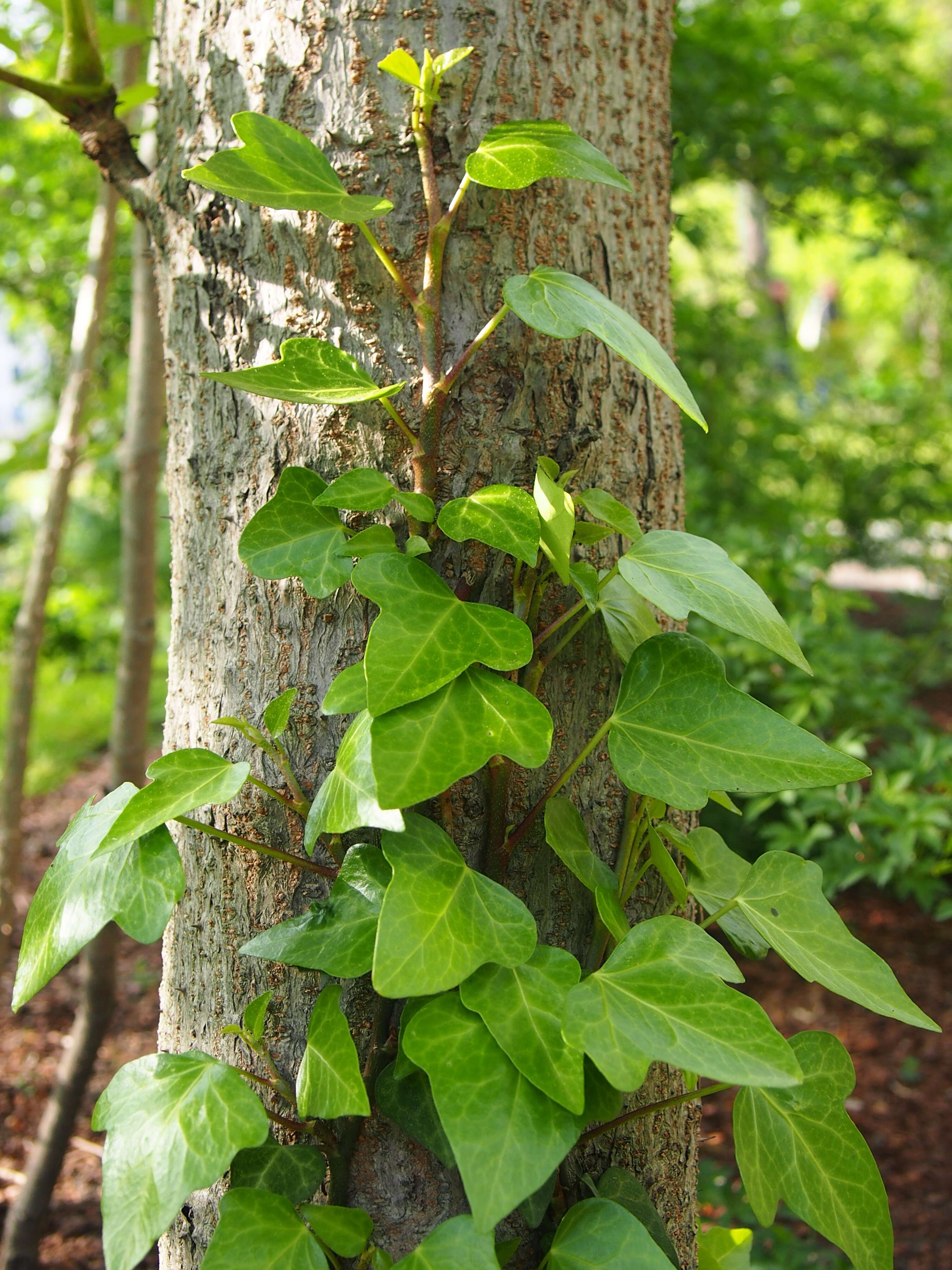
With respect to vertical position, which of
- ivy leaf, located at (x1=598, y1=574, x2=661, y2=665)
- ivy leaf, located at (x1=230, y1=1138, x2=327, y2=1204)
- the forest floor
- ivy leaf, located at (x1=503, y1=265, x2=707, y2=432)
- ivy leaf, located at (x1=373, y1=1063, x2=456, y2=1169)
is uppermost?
ivy leaf, located at (x1=503, y1=265, x2=707, y2=432)

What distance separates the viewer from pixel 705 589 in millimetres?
898

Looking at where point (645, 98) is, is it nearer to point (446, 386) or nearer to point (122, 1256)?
point (446, 386)

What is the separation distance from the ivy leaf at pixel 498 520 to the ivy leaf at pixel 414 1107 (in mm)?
500

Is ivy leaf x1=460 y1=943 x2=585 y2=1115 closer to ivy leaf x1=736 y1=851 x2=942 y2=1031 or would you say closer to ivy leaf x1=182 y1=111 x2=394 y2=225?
ivy leaf x1=736 y1=851 x2=942 y2=1031

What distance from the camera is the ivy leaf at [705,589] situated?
0.87 metres

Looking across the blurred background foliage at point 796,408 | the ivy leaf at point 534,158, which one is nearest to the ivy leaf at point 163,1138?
the ivy leaf at point 534,158

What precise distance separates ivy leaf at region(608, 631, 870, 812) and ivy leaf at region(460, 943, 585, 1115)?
0.18 m

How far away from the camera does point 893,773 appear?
124 inches

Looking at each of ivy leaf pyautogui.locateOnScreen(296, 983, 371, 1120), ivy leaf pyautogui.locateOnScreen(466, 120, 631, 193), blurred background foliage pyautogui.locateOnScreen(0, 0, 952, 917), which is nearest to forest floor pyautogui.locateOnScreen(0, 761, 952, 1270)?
blurred background foliage pyautogui.locateOnScreen(0, 0, 952, 917)

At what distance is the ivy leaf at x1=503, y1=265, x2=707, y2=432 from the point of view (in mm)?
830

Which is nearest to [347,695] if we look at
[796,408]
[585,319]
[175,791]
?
[175,791]

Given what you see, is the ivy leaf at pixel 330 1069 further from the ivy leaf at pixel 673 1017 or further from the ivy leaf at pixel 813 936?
the ivy leaf at pixel 813 936

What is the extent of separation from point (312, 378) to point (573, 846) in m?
0.54

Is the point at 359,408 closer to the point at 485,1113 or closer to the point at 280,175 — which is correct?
the point at 280,175
